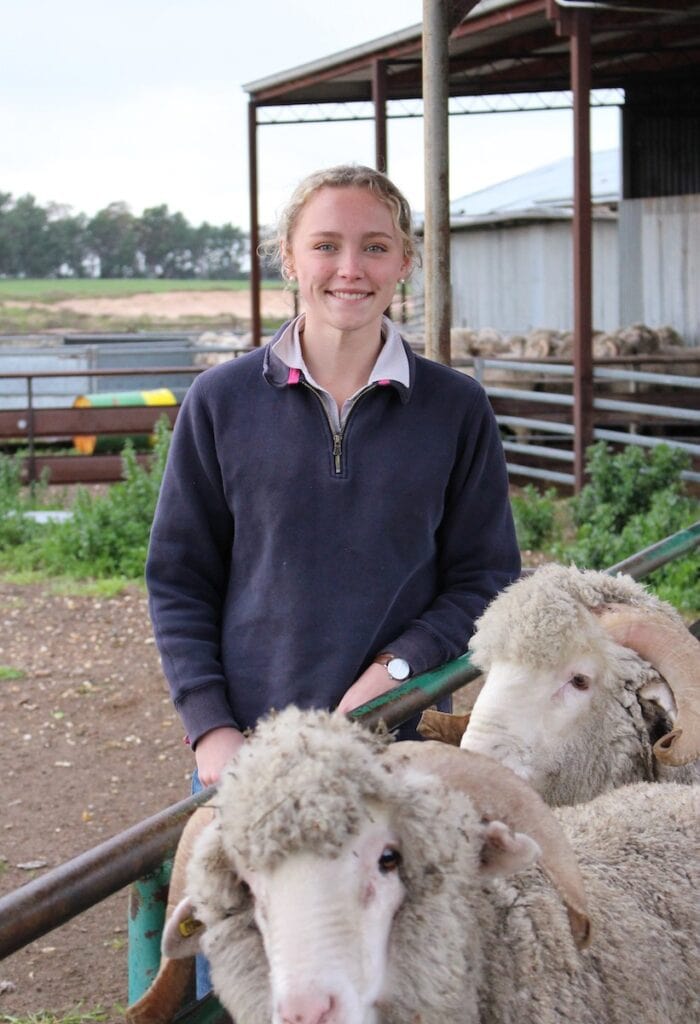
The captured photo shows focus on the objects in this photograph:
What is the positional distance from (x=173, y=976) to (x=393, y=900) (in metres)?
0.43

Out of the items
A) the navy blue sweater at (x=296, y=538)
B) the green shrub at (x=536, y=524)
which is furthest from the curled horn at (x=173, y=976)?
the green shrub at (x=536, y=524)

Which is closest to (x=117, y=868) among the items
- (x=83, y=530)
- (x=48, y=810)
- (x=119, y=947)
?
(x=119, y=947)

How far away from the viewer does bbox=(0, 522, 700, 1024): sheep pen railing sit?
1.92 meters

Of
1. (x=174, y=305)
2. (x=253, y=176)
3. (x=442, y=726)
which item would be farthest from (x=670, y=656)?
(x=174, y=305)

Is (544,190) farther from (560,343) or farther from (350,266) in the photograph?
(350,266)

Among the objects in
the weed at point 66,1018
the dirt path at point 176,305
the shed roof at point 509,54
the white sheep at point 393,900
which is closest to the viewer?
the white sheep at point 393,900

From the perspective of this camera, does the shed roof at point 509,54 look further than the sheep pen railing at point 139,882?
Yes

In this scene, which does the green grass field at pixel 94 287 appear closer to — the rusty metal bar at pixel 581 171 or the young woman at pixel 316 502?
the rusty metal bar at pixel 581 171

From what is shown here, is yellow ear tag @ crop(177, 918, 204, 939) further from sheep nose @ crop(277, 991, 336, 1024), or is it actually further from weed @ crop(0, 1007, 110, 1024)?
weed @ crop(0, 1007, 110, 1024)

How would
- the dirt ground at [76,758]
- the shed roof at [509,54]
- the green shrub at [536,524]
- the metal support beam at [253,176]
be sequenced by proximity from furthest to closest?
the metal support beam at [253,176] → the shed roof at [509,54] → the green shrub at [536,524] → the dirt ground at [76,758]

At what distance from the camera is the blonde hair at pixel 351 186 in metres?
2.58

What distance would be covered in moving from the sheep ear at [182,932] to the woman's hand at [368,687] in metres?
0.55

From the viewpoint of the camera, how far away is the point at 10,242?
2926 inches

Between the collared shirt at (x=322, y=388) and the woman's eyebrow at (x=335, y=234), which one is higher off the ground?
the woman's eyebrow at (x=335, y=234)
